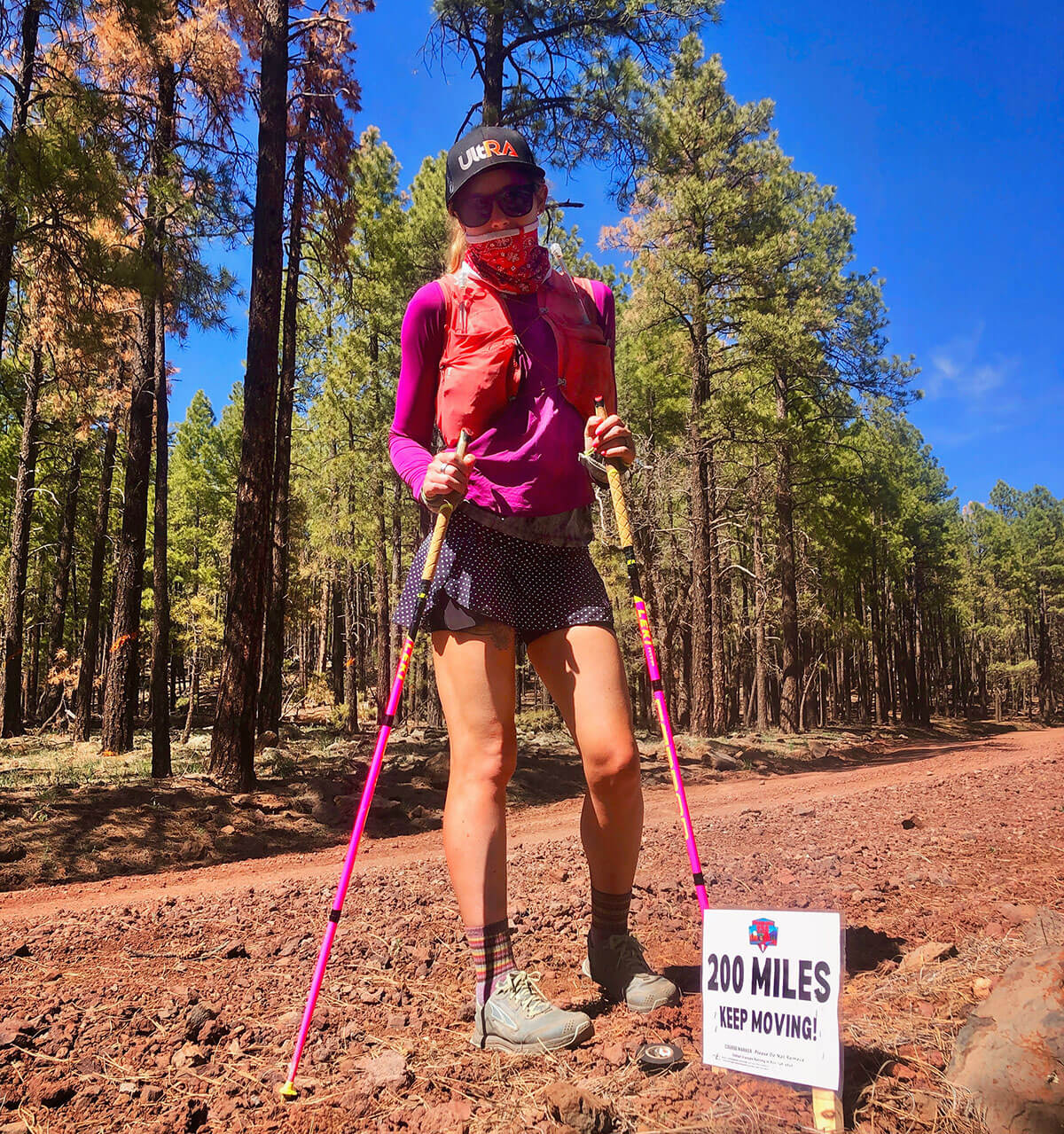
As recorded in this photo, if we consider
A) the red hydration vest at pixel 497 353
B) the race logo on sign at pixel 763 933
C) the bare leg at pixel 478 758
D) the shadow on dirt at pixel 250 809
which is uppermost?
the red hydration vest at pixel 497 353

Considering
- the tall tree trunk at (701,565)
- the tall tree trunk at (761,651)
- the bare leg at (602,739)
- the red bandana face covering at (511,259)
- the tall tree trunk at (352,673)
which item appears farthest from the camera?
the tall tree trunk at (761,651)

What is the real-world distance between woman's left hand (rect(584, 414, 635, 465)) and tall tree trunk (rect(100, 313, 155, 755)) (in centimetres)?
1123

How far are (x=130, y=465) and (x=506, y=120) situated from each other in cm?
750

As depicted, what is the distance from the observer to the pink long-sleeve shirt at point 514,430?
7.79 ft

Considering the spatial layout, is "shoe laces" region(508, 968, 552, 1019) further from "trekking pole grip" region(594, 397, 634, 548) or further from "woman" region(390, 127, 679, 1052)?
"trekking pole grip" region(594, 397, 634, 548)

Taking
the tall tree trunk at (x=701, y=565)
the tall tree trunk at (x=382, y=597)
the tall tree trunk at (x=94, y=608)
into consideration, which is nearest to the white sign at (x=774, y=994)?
the tall tree trunk at (x=701, y=565)

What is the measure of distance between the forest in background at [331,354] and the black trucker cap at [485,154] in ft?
4.24

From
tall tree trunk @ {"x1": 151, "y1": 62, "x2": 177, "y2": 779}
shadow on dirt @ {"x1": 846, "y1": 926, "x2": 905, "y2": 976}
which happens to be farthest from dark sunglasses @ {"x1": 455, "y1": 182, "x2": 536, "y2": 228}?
tall tree trunk @ {"x1": 151, "y1": 62, "x2": 177, "y2": 779}

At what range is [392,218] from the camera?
1736 cm

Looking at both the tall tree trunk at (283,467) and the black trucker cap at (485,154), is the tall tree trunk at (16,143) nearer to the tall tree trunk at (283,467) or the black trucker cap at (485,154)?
the tall tree trunk at (283,467)

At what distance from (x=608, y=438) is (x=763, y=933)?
1361mm

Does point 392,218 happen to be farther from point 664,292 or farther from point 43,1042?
point 43,1042

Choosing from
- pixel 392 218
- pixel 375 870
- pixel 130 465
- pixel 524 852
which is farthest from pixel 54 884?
pixel 392 218

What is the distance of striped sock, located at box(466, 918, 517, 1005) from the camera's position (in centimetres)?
214
